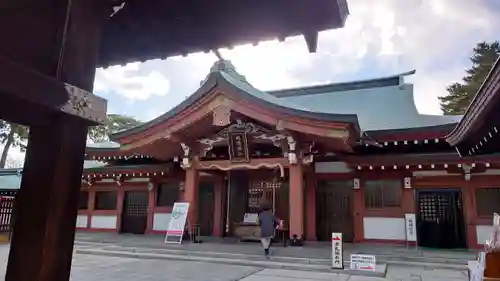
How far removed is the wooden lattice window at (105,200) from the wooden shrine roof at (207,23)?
12.9 metres

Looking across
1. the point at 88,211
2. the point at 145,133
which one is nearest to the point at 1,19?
the point at 145,133

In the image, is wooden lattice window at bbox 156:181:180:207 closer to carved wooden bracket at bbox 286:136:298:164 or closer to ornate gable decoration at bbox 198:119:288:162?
ornate gable decoration at bbox 198:119:288:162

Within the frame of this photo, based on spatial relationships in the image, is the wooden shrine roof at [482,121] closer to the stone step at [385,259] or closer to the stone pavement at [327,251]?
the stone step at [385,259]

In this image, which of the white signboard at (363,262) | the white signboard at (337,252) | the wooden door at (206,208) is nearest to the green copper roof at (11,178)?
the wooden door at (206,208)

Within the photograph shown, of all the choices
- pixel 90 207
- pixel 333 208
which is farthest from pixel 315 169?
pixel 90 207

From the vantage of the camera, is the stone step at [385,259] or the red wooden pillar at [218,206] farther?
the red wooden pillar at [218,206]

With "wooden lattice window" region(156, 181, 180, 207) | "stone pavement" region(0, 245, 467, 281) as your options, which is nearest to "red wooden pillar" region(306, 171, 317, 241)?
"stone pavement" region(0, 245, 467, 281)

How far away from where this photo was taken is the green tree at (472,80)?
81.6 ft

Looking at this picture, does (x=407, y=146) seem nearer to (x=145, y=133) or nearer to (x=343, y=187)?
(x=343, y=187)

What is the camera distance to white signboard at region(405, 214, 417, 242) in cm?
998

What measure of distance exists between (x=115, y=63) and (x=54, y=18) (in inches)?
46.8

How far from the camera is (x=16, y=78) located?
148 cm

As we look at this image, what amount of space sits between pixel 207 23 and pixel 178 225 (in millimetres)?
8865

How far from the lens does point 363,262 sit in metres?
6.83
